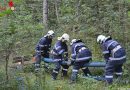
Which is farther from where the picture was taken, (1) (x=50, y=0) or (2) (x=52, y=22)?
(1) (x=50, y=0)

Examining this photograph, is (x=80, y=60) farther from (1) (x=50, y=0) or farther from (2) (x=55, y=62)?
(1) (x=50, y=0)

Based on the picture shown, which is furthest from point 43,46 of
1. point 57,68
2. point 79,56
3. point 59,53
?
point 79,56

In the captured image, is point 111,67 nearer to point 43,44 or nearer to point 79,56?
point 79,56

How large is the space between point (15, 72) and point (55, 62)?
20.6ft

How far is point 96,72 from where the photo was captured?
51.3ft

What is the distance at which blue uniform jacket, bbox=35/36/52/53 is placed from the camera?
16.4 meters

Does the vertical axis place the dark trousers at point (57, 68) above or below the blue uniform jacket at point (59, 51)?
below

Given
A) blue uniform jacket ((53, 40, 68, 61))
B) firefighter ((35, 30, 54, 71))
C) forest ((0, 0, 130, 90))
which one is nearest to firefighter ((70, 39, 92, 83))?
forest ((0, 0, 130, 90))

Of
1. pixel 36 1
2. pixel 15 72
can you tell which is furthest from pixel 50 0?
→ pixel 15 72

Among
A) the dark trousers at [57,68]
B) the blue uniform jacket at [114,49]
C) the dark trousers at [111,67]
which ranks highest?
the blue uniform jacket at [114,49]

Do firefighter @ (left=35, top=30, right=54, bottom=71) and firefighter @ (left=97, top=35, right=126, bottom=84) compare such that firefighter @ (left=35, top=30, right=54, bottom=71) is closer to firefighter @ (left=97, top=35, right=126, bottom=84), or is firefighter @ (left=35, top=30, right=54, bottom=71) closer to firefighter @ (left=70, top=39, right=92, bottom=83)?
firefighter @ (left=70, top=39, right=92, bottom=83)

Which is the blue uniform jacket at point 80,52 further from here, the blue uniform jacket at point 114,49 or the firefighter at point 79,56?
the blue uniform jacket at point 114,49

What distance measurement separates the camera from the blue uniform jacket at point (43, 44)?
1636cm

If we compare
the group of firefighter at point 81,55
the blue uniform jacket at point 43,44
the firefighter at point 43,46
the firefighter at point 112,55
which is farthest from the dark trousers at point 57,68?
the firefighter at point 112,55
